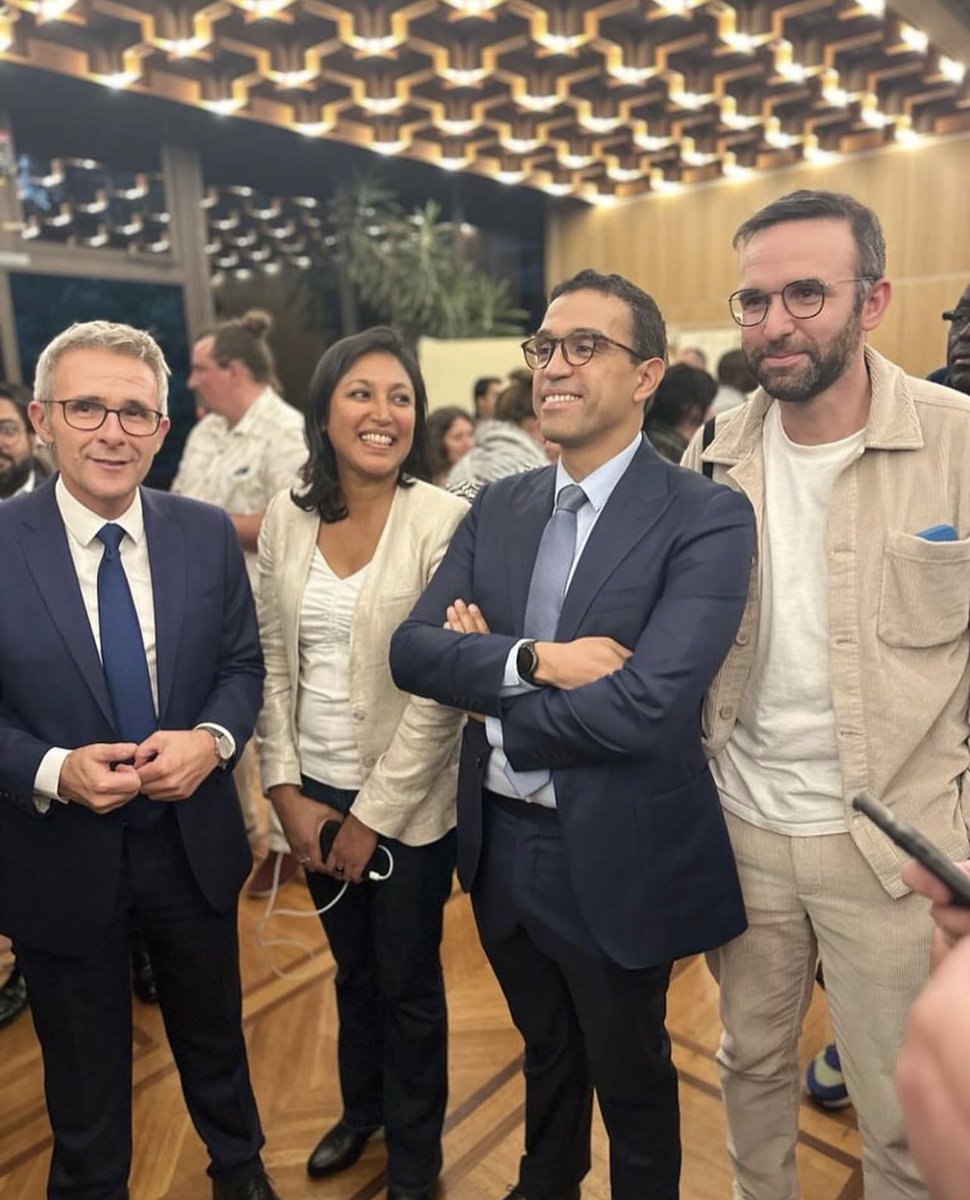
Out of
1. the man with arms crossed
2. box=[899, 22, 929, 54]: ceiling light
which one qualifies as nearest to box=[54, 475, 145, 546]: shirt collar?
the man with arms crossed

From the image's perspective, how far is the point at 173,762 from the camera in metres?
1.51

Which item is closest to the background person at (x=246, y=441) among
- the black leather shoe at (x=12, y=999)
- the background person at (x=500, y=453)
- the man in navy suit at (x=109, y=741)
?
the background person at (x=500, y=453)

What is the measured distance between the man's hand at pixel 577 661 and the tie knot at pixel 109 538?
30.7 inches

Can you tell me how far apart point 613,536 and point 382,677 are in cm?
58

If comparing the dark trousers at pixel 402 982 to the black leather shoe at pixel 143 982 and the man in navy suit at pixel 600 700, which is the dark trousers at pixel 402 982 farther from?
the black leather shoe at pixel 143 982

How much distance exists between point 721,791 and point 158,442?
1195 mm

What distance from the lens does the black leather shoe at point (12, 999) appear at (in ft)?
8.20

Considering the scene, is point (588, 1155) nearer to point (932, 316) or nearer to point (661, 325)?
point (661, 325)

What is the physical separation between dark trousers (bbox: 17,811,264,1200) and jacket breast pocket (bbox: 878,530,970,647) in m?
1.30

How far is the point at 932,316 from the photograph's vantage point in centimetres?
854

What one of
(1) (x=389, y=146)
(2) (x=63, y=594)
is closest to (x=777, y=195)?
(1) (x=389, y=146)

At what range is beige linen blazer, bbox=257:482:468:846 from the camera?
5.49ft

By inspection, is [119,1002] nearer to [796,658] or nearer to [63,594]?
[63,594]

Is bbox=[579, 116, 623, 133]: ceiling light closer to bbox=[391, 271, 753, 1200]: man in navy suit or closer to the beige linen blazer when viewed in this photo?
the beige linen blazer
